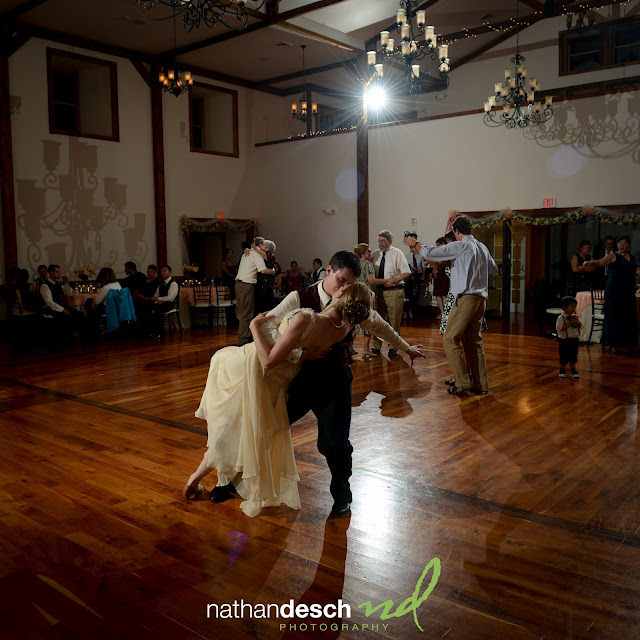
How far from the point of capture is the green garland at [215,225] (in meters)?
12.9

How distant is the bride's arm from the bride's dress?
5 cm

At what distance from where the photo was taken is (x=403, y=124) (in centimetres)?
1215

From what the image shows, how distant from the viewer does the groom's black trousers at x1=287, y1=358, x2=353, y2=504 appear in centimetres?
294

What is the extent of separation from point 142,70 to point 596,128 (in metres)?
8.11

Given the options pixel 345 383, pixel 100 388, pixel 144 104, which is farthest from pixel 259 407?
pixel 144 104

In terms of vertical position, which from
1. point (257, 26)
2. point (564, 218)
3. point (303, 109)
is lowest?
point (564, 218)

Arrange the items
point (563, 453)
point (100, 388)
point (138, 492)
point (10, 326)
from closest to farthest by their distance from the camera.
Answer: point (138, 492) < point (563, 453) < point (100, 388) < point (10, 326)

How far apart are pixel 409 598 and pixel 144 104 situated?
1169 centimetres

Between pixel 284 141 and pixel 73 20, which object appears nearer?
pixel 73 20

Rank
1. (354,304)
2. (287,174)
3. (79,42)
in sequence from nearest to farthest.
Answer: (354,304), (79,42), (287,174)

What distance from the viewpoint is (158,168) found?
12.4 m

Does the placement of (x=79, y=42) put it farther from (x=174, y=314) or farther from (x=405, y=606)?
(x=405, y=606)

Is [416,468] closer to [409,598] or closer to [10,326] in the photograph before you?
[409,598]

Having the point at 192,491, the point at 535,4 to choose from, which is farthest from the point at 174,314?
the point at 535,4
